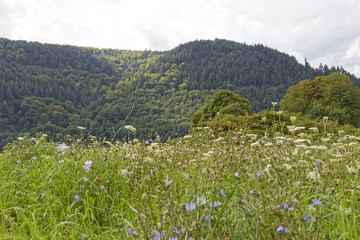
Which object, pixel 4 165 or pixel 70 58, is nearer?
pixel 4 165

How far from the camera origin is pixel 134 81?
114 meters

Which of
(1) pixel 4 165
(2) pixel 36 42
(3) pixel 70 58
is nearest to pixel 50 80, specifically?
(3) pixel 70 58

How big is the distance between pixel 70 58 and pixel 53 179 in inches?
6255

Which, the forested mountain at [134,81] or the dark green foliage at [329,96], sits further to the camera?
the forested mountain at [134,81]

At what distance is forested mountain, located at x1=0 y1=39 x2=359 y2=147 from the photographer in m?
76.5

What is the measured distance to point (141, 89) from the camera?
10844cm

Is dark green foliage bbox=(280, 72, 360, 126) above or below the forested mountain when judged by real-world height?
below

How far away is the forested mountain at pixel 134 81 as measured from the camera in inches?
3012

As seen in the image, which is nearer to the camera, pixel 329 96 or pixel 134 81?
pixel 329 96

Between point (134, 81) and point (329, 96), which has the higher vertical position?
point (134, 81)

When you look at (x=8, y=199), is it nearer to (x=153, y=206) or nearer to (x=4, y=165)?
(x=4, y=165)

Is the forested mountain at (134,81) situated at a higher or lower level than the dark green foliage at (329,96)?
higher

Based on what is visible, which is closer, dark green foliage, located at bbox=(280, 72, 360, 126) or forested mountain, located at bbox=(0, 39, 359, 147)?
dark green foliage, located at bbox=(280, 72, 360, 126)

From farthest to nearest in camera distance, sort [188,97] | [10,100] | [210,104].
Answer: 1. [188,97]
2. [10,100]
3. [210,104]
